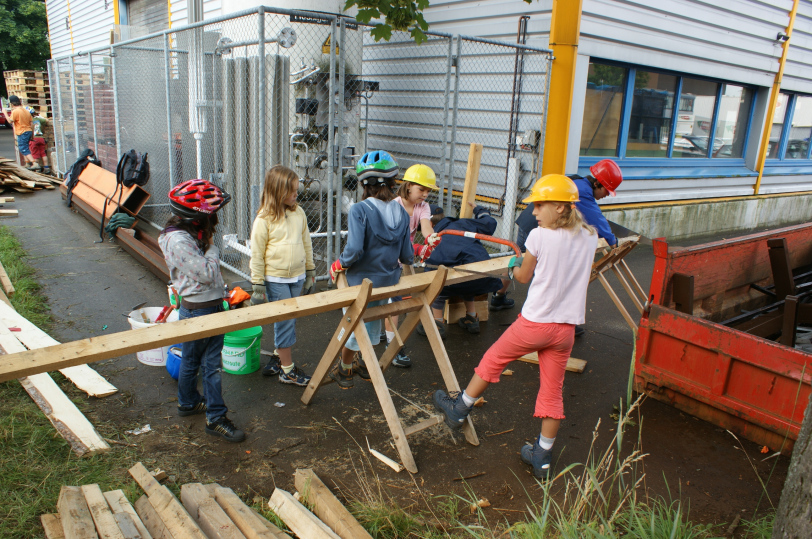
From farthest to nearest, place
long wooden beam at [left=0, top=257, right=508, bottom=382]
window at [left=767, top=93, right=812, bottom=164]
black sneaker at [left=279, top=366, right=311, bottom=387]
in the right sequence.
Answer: window at [left=767, top=93, right=812, bottom=164] < black sneaker at [left=279, top=366, right=311, bottom=387] < long wooden beam at [left=0, top=257, right=508, bottom=382]

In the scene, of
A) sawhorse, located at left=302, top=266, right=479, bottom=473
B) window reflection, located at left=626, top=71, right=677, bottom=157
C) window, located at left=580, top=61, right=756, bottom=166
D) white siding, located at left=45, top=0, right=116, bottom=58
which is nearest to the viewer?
sawhorse, located at left=302, top=266, right=479, bottom=473

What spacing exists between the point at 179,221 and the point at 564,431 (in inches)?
114

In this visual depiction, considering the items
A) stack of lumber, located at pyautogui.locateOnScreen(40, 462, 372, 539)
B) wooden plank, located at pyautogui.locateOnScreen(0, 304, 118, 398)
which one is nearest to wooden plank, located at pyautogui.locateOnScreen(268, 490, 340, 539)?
stack of lumber, located at pyautogui.locateOnScreen(40, 462, 372, 539)

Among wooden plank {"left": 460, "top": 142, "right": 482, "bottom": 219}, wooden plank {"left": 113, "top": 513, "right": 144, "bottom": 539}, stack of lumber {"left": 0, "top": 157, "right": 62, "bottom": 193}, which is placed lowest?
wooden plank {"left": 113, "top": 513, "right": 144, "bottom": 539}

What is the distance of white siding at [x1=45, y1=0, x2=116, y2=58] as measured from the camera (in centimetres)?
1722

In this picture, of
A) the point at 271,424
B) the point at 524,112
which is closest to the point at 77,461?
the point at 271,424

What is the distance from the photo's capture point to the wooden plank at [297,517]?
2.53 meters

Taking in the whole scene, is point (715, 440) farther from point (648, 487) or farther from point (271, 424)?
point (271, 424)

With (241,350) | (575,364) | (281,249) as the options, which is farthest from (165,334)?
(575,364)

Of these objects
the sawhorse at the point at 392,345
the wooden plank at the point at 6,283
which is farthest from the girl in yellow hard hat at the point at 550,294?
the wooden plank at the point at 6,283

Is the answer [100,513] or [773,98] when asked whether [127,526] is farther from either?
[773,98]

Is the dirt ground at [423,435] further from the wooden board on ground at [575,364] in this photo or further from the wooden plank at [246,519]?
the wooden plank at [246,519]

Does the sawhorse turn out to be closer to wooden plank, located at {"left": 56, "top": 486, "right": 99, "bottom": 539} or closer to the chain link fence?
wooden plank, located at {"left": 56, "top": 486, "right": 99, "bottom": 539}

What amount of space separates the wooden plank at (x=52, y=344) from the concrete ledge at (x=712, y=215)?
7.53 metres
